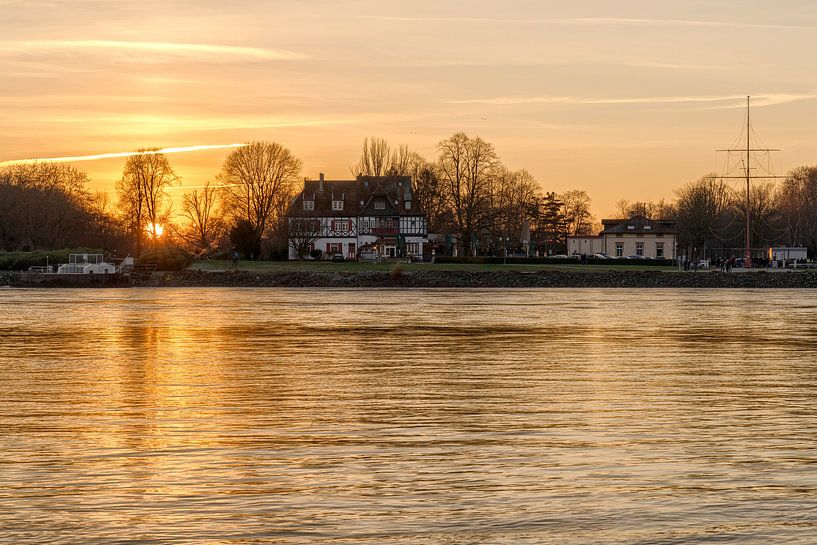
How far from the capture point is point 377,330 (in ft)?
130

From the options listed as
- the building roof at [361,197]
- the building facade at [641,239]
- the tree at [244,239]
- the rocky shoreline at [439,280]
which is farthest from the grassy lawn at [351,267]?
the building facade at [641,239]

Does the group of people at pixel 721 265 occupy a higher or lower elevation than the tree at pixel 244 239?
lower

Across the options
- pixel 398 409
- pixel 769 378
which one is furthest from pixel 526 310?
pixel 398 409

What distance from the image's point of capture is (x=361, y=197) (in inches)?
5802

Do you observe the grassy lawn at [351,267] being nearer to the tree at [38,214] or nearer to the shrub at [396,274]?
the shrub at [396,274]

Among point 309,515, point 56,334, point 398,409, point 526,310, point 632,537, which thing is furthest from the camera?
point 526,310

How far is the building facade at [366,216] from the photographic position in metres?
145

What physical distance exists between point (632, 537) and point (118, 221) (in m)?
137

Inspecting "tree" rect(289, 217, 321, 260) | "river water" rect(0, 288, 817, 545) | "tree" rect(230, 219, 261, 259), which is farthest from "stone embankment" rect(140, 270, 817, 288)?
"river water" rect(0, 288, 817, 545)

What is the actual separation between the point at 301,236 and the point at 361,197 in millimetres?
24854

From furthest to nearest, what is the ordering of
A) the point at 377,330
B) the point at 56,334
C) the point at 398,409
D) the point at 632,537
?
the point at 377,330 < the point at 56,334 < the point at 398,409 < the point at 632,537

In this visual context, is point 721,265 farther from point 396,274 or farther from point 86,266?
point 86,266

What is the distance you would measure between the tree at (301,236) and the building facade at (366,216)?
42.7 ft

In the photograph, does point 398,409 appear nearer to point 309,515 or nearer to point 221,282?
point 309,515
